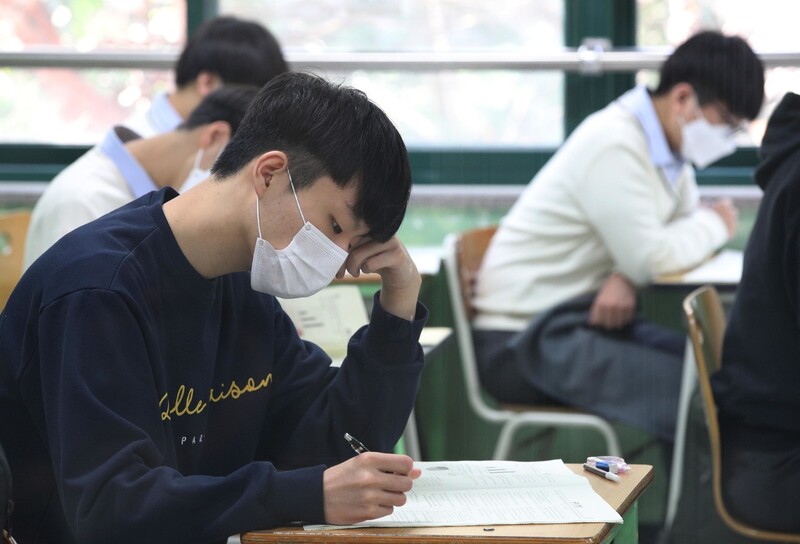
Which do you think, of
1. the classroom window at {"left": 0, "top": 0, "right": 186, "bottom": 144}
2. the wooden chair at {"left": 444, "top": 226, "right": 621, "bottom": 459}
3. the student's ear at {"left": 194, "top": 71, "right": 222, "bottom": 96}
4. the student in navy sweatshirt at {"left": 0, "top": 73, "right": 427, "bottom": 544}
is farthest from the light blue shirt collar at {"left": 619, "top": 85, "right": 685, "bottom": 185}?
the student in navy sweatshirt at {"left": 0, "top": 73, "right": 427, "bottom": 544}

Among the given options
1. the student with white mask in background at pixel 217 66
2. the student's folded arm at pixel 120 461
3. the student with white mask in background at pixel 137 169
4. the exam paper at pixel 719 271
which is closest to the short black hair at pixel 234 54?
the student with white mask in background at pixel 217 66

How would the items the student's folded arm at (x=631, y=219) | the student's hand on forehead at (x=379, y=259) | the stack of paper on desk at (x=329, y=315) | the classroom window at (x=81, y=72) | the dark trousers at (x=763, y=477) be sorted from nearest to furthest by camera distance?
1. the student's hand on forehead at (x=379, y=259)
2. the dark trousers at (x=763, y=477)
3. the stack of paper on desk at (x=329, y=315)
4. the student's folded arm at (x=631, y=219)
5. the classroom window at (x=81, y=72)

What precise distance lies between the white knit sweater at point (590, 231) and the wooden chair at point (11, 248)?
129 cm

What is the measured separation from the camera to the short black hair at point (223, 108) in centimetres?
258

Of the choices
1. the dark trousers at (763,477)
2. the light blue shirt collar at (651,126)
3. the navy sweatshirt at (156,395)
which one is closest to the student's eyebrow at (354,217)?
the navy sweatshirt at (156,395)

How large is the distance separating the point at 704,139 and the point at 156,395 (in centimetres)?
245

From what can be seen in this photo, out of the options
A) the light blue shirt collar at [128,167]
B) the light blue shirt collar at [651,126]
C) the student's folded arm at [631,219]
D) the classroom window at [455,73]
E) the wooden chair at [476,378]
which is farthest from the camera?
the classroom window at [455,73]

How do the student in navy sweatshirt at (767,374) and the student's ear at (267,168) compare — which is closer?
the student's ear at (267,168)

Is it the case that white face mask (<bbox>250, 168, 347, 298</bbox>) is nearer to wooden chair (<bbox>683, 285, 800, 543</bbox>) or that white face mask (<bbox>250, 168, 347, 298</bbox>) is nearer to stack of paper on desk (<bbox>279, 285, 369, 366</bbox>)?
stack of paper on desk (<bbox>279, 285, 369, 366</bbox>)

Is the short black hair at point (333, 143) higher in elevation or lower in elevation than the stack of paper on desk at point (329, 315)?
higher

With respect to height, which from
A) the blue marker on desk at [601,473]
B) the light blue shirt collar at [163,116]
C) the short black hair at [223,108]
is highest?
the short black hair at [223,108]

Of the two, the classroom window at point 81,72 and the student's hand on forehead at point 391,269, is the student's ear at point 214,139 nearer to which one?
the student's hand on forehead at point 391,269

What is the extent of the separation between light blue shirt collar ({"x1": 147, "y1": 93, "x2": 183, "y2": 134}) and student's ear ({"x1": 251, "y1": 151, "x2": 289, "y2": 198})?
1715 millimetres

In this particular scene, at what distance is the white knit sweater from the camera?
332cm
